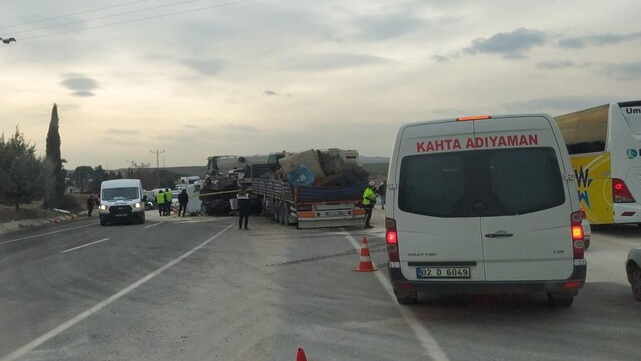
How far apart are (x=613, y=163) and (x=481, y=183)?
392 inches

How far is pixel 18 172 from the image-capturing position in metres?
36.6

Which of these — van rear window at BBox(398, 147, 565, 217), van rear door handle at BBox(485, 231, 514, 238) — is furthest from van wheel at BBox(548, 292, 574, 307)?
van rear window at BBox(398, 147, 565, 217)

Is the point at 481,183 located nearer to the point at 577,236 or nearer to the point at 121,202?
the point at 577,236

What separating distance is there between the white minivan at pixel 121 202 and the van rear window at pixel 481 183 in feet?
82.1

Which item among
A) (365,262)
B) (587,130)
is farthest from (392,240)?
(587,130)

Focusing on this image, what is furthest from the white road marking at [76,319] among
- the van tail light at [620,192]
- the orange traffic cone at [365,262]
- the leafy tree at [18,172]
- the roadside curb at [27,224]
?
the leafy tree at [18,172]

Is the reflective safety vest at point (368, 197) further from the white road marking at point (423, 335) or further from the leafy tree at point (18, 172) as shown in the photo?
the leafy tree at point (18, 172)

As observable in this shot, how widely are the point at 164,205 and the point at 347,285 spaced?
32369 mm

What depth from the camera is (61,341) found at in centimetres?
662

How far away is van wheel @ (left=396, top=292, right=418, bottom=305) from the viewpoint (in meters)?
7.88

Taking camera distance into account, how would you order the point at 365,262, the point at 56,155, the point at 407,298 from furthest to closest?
the point at 56,155 → the point at 365,262 → the point at 407,298

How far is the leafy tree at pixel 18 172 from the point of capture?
3638 centimetres

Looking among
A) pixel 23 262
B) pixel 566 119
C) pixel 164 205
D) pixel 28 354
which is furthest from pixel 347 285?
pixel 164 205

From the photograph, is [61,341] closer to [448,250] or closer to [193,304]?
[193,304]
